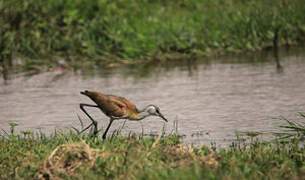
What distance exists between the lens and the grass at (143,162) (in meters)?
5.48

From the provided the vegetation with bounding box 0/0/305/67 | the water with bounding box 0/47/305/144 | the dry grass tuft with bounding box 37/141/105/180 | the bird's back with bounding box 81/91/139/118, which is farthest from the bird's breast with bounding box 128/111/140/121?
the vegetation with bounding box 0/0/305/67

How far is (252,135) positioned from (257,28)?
6.77 m

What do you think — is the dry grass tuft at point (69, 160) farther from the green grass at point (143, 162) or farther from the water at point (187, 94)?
the water at point (187, 94)

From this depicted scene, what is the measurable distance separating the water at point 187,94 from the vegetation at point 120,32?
1.82 ft

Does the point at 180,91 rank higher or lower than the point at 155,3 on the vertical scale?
lower

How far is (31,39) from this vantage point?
545 inches

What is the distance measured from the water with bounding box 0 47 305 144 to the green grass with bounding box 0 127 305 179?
1189 mm

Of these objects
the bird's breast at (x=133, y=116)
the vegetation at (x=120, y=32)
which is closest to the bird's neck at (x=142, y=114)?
the bird's breast at (x=133, y=116)

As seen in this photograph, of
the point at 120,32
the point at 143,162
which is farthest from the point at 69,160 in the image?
the point at 120,32

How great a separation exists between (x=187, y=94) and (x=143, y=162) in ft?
14.7

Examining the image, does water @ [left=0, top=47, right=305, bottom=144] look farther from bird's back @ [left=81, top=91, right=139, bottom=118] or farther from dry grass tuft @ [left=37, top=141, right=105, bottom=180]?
dry grass tuft @ [left=37, top=141, right=105, bottom=180]

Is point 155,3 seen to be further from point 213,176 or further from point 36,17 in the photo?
point 213,176

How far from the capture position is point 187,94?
10.2m

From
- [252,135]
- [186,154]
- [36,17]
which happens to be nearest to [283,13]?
[36,17]
